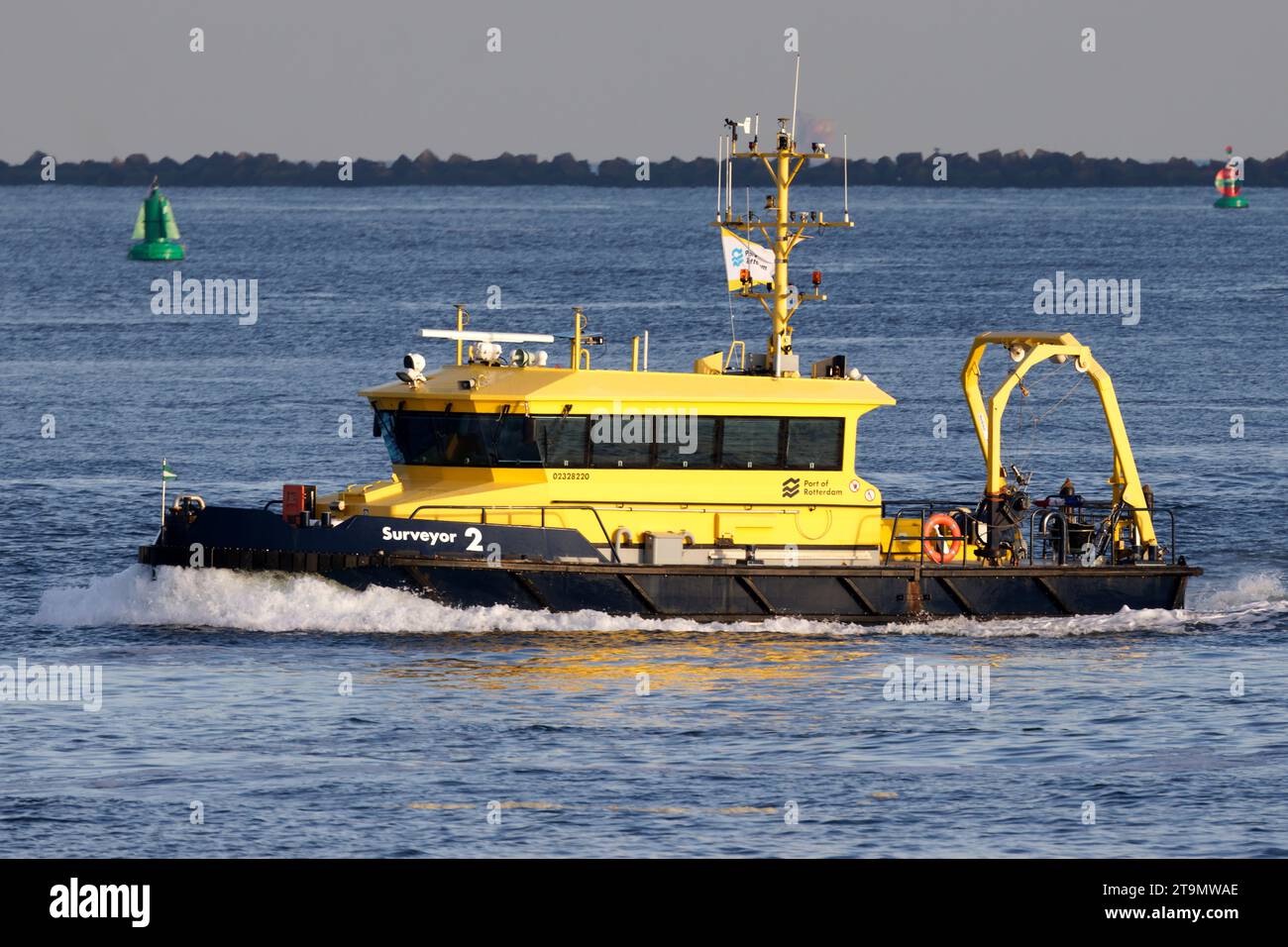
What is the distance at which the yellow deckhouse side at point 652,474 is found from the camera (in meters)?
26.4

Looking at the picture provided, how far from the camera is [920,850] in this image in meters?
18.5

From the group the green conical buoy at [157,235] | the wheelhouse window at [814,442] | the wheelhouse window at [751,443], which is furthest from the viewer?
the green conical buoy at [157,235]

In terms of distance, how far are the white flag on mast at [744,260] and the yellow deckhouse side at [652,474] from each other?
4.48 feet

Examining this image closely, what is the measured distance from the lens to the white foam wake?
25.8 metres

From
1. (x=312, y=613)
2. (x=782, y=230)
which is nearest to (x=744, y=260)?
(x=782, y=230)

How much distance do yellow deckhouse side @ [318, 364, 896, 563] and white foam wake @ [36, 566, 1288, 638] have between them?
1.02 m

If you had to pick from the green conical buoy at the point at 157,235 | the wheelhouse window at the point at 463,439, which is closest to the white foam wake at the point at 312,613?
the wheelhouse window at the point at 463,439

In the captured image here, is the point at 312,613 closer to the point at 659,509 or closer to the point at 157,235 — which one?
the point at 659,509

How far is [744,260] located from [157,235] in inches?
4166

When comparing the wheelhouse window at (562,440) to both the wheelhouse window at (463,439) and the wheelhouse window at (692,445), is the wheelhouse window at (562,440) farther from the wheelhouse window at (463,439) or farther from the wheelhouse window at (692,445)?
the wheelhouse window at (692,445)

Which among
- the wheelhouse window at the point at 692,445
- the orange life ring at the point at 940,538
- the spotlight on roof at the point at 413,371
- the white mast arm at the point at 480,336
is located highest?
the white mast arm at the point at 480,336

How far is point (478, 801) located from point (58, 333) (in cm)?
5792

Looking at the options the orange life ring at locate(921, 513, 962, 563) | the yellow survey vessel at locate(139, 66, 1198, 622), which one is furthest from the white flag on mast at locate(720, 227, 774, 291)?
the orange life ring at locate(921, 513, 962, 563)
